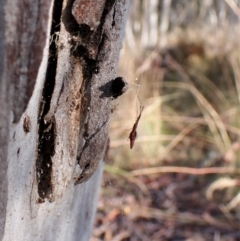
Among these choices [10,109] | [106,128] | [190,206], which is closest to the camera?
[10,109]

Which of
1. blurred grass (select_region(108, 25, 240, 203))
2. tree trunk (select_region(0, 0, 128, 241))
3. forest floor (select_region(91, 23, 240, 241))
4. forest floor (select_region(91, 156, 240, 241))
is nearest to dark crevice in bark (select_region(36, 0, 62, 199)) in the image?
tree trunk (select_region(0, 0, 128, 241))

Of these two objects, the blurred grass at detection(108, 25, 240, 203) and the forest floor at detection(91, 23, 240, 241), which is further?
the blurred grass at detection(108, 25, 240, 203)

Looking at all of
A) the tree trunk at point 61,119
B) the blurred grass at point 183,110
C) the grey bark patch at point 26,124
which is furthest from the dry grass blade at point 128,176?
the grey bark patch at point 26,124

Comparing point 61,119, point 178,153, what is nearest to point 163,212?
point 178,153

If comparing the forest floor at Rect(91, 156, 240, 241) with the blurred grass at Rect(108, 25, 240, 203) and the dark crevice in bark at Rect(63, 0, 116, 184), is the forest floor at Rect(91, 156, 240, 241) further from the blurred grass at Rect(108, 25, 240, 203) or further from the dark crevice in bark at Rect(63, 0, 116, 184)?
the dark crevice in bark at Rect(63, 0, 116, 184)

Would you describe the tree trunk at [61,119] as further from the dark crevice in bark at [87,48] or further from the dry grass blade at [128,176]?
the dry grass blade at [128,176]

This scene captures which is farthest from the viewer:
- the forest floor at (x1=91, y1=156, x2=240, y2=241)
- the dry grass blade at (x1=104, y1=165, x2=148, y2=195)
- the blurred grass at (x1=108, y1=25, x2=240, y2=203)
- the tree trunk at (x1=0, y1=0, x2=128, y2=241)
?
the blurred grass at (x1=108, y1=25, x2=240, y2=203)

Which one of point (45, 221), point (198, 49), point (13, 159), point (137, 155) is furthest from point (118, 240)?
point (198, 49)

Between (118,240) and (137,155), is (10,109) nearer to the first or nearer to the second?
(118,240)

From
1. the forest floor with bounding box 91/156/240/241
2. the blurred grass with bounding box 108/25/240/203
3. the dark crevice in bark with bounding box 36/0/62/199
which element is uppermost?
the dark crevice in bark with bounding box 36/0/62/199
